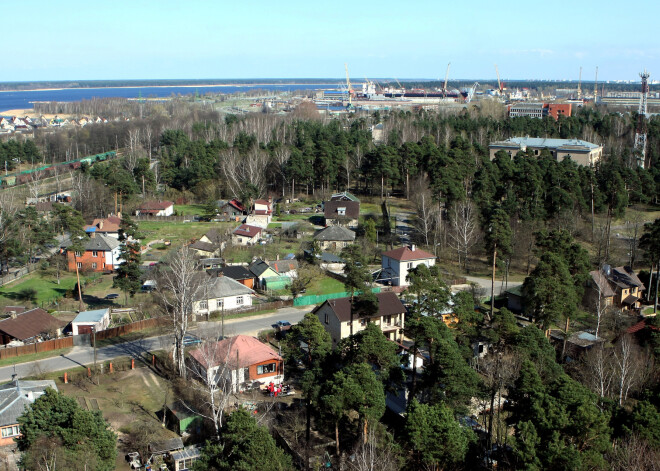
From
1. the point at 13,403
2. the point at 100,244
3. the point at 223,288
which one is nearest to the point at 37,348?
the point at 13,403

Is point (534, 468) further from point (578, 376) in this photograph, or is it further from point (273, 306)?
point (273, 306)

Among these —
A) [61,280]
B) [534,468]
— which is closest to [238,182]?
[61,280]

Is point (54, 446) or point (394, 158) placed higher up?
point (394, 158)

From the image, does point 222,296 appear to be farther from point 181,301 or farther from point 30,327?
point 30,327

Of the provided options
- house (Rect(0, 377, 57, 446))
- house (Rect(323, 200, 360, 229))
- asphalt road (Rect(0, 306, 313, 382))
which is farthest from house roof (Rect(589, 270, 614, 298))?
house (Rect(0, 377, 57, 446))

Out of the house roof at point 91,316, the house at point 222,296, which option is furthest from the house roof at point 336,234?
the house roof at point 91,316

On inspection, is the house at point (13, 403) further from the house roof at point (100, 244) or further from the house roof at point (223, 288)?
the house roof at point (100, 244)
